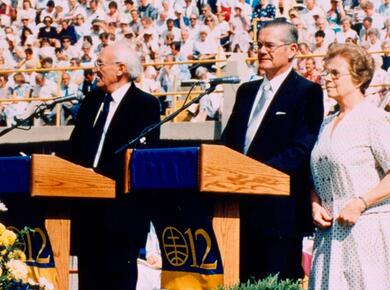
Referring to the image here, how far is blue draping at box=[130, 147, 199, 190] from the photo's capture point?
25.4 feet

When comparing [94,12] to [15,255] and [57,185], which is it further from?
[15,255]

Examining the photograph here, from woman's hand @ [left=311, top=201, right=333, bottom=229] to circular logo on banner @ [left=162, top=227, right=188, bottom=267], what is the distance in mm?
832

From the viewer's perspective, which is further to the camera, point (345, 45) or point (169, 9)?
point (169, 9)

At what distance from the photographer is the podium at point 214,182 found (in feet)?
24.8

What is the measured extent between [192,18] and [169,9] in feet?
4.60

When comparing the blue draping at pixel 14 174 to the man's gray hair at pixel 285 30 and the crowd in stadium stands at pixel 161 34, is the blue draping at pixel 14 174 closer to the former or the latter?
the man's gray hair at pixel 285 30

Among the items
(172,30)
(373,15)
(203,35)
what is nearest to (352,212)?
(373,15)

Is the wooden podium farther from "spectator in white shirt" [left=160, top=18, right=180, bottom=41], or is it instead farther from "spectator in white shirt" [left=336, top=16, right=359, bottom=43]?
"spectator in white shirt" [left=160, top=18, right=180, bottom=41]

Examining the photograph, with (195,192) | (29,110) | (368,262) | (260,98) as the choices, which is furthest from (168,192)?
(29,110)

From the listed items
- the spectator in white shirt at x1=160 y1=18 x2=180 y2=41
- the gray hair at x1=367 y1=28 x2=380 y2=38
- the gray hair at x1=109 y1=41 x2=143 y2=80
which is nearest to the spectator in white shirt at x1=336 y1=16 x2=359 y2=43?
the gray hair at x1=367 y1=28 x2=380 y2=38

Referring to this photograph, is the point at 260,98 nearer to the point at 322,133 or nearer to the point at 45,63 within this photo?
the point at 322,133

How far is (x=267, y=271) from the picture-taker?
26.5ft

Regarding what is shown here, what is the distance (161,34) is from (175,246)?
15.6 metres

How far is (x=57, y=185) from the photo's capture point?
8.44m
